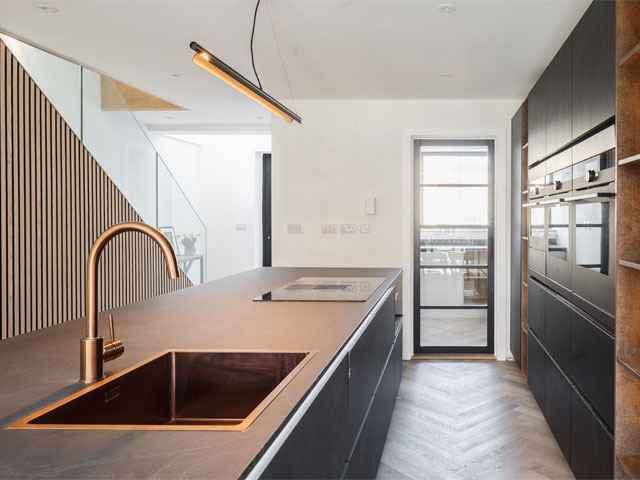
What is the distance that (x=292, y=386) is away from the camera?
42.7 inches

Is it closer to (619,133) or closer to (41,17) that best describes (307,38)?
(41,17)

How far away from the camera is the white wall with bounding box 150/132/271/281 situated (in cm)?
797

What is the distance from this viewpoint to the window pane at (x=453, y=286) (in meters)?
4.83

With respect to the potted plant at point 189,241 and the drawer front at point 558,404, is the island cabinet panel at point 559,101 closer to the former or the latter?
the drawer front at point 558,404

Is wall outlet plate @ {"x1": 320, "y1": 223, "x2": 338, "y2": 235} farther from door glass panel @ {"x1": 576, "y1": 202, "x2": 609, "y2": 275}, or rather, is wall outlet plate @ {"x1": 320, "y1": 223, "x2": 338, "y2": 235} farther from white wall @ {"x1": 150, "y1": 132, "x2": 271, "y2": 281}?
white wall @ {"x1": 150, "y1": 132, "x2": 271, "y2": 281}

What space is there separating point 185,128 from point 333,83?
2.87 m

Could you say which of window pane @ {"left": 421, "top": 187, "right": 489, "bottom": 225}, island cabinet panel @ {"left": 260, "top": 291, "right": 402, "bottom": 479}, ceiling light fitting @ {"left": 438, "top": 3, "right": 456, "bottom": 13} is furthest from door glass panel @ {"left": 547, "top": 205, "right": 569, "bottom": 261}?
window pane @ {"left": 421, "top": 187, "right": 489, "bottom": 225}

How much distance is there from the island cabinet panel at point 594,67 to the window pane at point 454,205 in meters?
2.49

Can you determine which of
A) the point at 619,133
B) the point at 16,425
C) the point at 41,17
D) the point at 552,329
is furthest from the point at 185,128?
the point at 16,425

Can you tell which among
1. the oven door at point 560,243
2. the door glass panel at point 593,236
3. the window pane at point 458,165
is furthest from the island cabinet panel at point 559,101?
the window pane at point 458,165

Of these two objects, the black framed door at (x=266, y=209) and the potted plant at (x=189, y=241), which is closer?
the potted plant at (x=189, y=241)

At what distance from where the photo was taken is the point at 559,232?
8.83 feet

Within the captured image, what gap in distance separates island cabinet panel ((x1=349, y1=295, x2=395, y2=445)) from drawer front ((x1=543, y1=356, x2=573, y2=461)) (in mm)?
871

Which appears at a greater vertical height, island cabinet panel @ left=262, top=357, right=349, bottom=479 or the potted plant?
the potted plant
